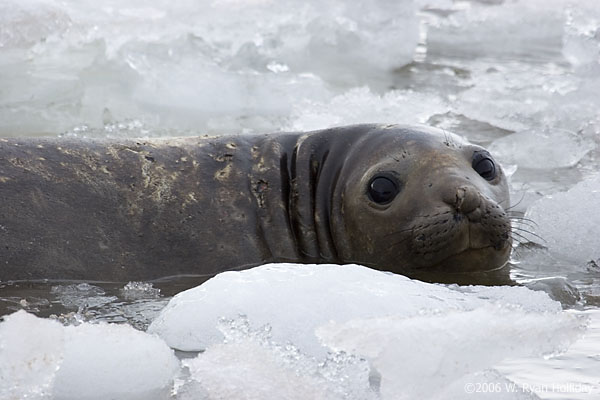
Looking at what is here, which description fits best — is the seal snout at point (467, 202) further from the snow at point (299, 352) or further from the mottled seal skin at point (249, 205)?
the snow at point (299, 352)

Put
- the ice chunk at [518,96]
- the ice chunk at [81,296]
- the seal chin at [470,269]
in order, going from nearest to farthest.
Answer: the ice chunk at [81,296], the seal chin at [470,269], the ice chunk at [518,96]

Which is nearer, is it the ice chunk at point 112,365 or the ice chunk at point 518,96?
the ice chunk at point 112,365

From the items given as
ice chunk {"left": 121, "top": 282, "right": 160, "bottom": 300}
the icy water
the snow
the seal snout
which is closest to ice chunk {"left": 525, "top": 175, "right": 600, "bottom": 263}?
the icy water

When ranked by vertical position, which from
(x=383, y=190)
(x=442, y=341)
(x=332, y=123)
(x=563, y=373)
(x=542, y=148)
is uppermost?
(x=442, y=341)

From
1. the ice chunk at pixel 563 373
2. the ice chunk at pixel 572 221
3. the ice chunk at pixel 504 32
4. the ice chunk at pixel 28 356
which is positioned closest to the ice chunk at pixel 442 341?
the ice chunk at pixel 563 373

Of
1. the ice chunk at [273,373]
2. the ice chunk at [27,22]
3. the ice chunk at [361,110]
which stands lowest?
the ice chunk at [361,110]

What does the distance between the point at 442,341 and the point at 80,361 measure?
0.95 meters

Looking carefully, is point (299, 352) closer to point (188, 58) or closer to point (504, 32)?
point (188, 58)

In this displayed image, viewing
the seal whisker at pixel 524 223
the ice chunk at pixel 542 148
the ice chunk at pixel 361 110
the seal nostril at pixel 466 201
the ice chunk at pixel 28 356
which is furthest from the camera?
the ice chunk at pixel 361 110

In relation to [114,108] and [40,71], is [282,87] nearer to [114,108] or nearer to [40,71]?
[114,108]

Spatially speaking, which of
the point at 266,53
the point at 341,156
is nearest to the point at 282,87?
the point at 266,53

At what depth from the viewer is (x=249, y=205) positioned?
15.0ft

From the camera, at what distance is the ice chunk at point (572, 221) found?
4.66 m


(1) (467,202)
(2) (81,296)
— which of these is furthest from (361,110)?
(2) (81,296)
